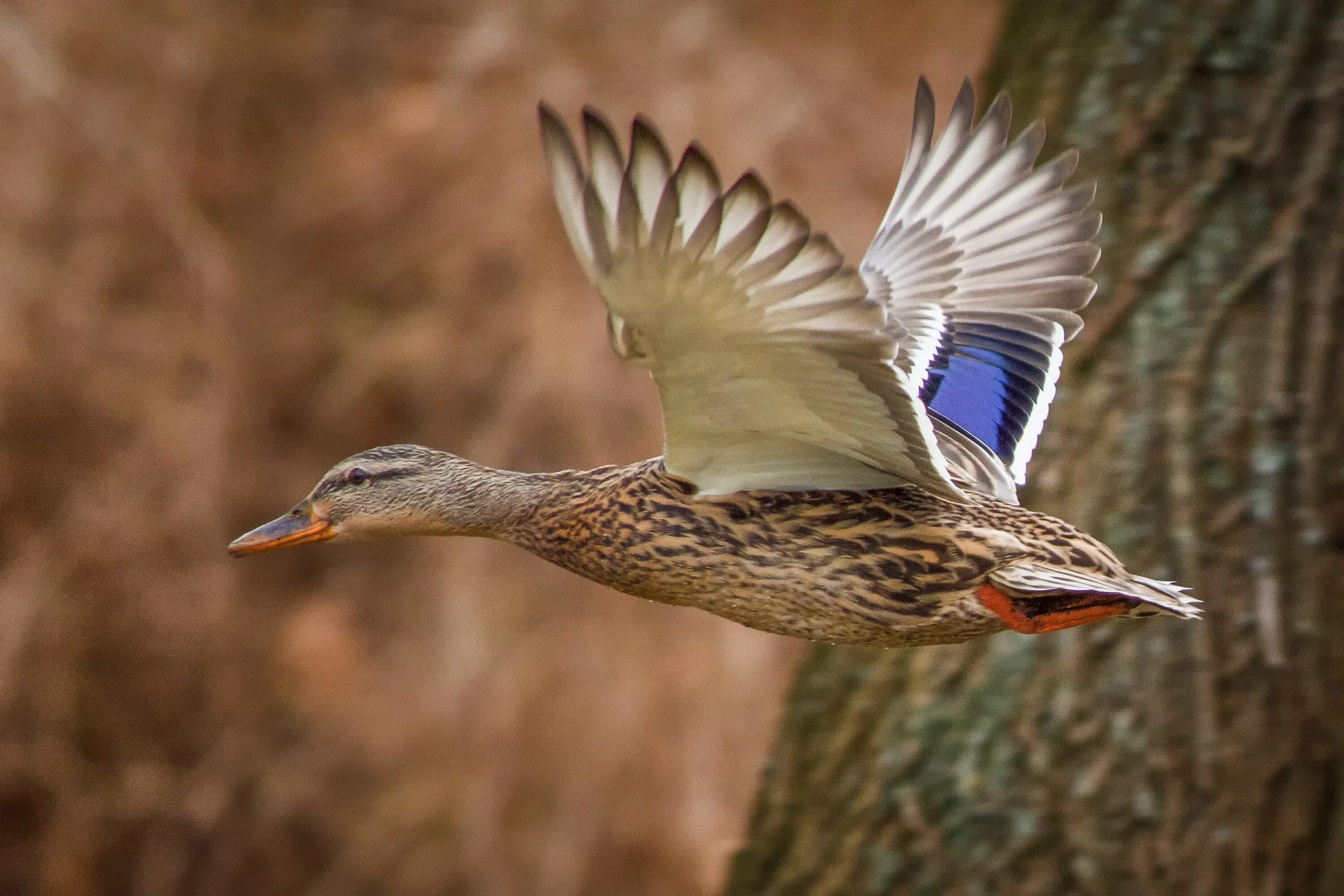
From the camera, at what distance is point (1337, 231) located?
139 inches

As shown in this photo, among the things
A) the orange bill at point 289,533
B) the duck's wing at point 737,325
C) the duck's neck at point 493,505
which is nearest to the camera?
the duck's wing at point 737,325

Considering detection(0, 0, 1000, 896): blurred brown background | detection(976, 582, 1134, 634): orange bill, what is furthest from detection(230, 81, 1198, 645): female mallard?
detection(0, 0, 1000, 896): blurred brown background

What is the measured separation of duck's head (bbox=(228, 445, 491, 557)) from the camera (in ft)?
9.32

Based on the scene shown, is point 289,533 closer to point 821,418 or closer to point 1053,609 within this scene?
point 821,418

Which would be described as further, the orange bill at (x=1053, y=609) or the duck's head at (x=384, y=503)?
the duck's head at (x=384, y=503)

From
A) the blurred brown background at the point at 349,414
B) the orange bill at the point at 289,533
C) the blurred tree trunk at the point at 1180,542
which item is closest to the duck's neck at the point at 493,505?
the orange bill at the point at 289,533

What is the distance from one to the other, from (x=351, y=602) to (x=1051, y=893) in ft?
18.1

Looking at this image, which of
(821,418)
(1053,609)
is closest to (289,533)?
(821,418)

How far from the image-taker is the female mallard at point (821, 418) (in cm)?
202

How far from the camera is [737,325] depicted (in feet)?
7.08

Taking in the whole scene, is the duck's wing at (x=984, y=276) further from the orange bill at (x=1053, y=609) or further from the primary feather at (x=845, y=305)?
the orange bill at (x=1053, y=609)

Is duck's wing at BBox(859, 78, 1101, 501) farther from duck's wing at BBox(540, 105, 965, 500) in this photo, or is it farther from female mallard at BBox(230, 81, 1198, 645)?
duck's wing at BBox(540, 105, 965, 500)

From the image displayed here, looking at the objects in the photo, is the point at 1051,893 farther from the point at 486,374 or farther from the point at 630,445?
the point at 486,374

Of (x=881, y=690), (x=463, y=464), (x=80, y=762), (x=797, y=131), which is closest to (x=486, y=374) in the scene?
(x=797, y=131)
